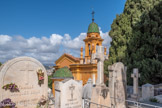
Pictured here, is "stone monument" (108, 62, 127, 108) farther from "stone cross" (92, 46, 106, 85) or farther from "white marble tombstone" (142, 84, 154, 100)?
"white marble tombstone" (142, 84, 154, 100)

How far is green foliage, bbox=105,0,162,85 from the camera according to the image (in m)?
14.0

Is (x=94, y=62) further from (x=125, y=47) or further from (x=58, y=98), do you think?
(x=58, y=98)

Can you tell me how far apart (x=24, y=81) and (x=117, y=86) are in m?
5.31

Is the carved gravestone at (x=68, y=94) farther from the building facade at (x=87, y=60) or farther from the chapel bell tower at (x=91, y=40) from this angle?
the chapel bell tower at (x=91, y=40)

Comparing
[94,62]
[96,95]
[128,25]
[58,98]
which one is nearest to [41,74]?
[58,98]

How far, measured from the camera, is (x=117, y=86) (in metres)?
8.45

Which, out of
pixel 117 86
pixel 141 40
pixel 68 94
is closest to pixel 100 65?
pixel 117 86

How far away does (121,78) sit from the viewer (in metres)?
8.69

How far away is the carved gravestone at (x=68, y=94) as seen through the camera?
18.6 feet

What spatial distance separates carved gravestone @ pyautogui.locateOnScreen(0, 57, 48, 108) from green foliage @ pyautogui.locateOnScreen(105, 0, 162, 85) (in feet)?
36.1

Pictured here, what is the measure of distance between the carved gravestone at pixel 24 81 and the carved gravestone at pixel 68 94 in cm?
106

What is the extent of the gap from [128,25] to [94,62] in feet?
27.2

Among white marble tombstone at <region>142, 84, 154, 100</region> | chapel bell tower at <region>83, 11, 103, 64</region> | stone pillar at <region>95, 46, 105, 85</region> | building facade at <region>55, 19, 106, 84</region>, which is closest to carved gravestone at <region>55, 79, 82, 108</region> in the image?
stone pillar at <region>95, 46, 105, 85</region>

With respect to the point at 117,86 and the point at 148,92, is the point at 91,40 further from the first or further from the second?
the point at 117,86
